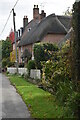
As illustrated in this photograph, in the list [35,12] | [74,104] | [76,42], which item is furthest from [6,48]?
[74,104]

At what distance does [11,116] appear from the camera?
8617mm

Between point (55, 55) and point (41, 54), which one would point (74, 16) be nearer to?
point (55, 55)

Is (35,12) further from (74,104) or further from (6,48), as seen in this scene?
(74,104)

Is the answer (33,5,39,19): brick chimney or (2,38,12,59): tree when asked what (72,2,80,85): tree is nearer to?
(33,5,39,19): brick chimney

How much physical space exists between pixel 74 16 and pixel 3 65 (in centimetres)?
4475

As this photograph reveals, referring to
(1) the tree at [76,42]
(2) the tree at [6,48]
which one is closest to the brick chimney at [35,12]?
(2) the tree at [6,48]

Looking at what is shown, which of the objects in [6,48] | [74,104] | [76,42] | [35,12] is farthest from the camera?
[6,48]

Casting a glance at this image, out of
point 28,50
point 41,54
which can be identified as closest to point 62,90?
point 41,54

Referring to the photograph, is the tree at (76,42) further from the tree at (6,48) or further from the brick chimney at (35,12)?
the tree at (6,48)

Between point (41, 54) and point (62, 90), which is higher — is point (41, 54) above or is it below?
above

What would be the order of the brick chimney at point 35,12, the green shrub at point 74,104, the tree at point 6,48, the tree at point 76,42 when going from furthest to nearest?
the tree at point 6,48, the brick chimney at point 35,12, the tree at point 76,42, the green shrub at point 74,104

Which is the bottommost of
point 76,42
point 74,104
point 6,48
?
point 74,104

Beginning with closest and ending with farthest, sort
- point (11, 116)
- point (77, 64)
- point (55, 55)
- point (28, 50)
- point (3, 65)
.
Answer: point (77, 64) → point (11, 116) → point (55, 55) → point (28, 50) → point (3, 65)

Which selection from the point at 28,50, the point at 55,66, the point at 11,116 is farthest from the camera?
the point at 28,50
